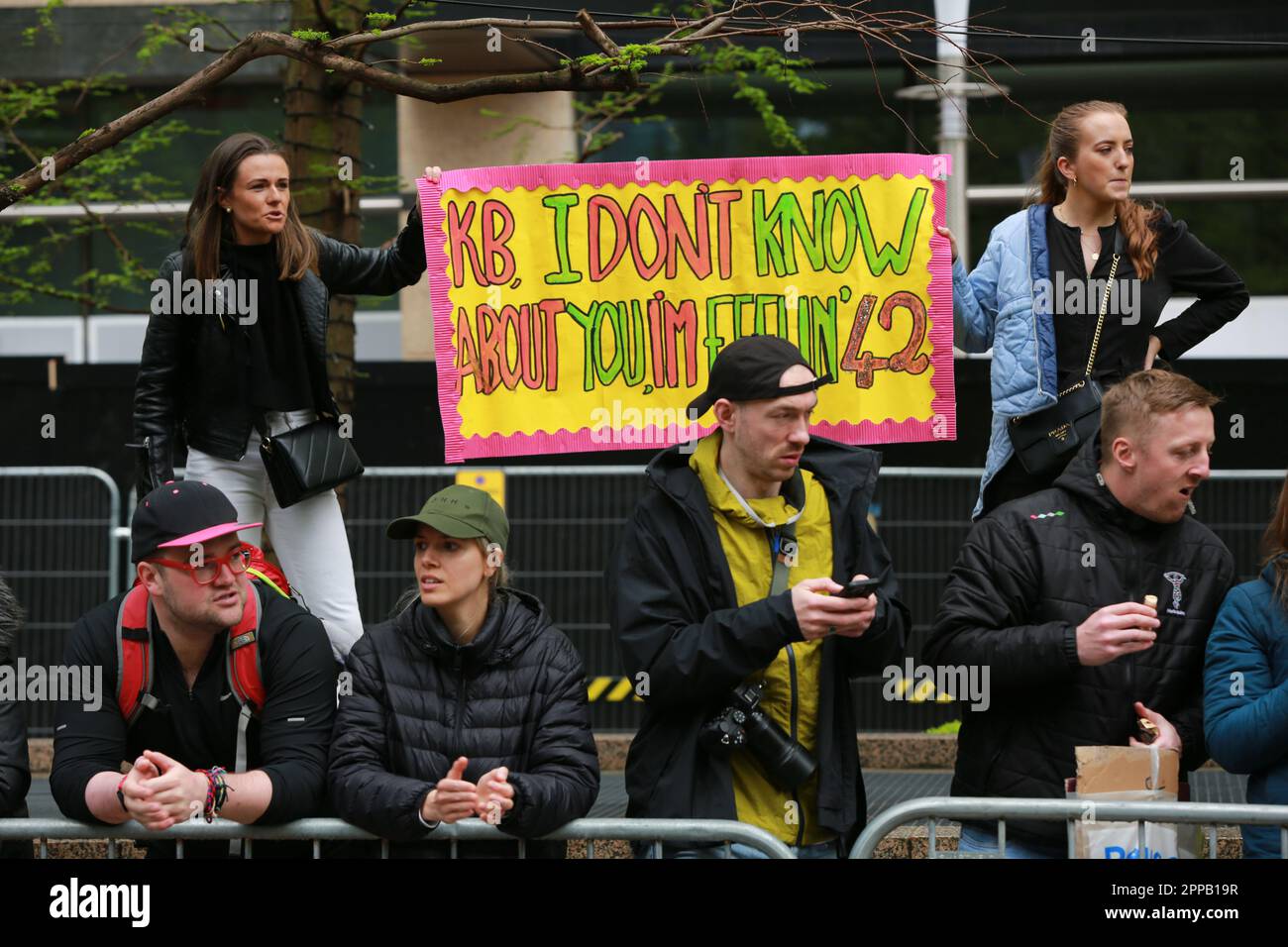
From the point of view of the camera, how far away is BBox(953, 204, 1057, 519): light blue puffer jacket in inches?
224

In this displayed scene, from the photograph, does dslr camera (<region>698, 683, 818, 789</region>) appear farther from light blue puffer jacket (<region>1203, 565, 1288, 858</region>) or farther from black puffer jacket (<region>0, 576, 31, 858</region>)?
black puffer jacket (<region>0, 576, 31, 858</region>)

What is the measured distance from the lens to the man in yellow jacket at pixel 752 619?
4.55 meters

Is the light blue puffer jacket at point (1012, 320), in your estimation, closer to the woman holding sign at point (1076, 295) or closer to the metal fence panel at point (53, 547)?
the woman holding sign at point (1076, 295)

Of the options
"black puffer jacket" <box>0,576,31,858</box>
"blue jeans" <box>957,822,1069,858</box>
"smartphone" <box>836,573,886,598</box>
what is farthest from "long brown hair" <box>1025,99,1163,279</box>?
"black puffer jacket" <box>0,576,31,858</box>

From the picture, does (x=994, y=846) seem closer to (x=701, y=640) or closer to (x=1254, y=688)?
(x=1254, y=688)

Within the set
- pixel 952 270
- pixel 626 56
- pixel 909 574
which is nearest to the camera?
pixel 626 56

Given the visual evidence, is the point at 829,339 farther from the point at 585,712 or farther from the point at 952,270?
the point at 585,712

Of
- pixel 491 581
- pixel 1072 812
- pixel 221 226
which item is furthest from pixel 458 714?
pixel 221 226

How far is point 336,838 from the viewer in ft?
15.1

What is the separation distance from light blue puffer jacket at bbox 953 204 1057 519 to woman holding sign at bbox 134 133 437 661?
6.91 feet

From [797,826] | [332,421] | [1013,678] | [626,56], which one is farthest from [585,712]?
[626,56]

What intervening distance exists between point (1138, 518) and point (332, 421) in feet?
8.44

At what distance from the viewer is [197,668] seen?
491cm

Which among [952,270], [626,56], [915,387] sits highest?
[626,56]
